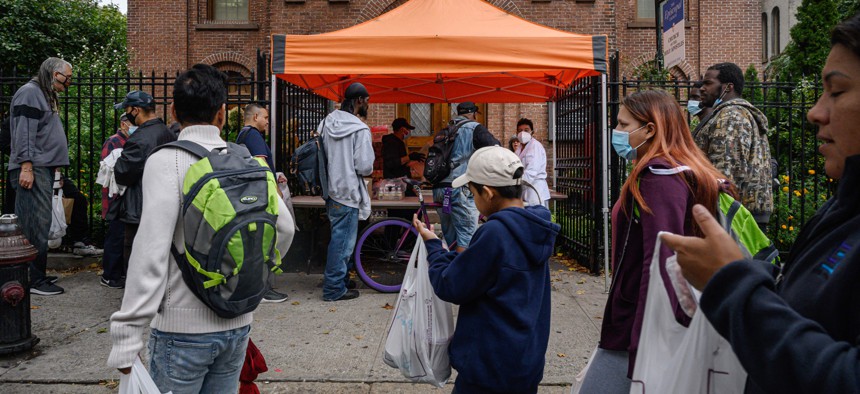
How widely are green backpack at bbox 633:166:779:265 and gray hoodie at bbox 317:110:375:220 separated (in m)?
4.49

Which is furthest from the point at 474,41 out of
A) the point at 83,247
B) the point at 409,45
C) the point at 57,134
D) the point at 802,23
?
the point at 802,23

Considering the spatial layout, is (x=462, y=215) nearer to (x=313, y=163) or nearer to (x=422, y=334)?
(x=313, y=163)

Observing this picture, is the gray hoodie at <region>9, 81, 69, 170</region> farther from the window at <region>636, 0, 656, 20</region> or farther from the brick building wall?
the window at <region>636, 0, 656, 20</region>

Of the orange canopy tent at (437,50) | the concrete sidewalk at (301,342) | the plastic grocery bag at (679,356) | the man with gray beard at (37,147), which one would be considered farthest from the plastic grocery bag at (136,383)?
the orange canopy tent at (437,50)

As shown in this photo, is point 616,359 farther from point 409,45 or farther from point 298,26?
point 298,26

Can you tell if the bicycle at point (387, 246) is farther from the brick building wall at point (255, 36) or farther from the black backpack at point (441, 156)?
the brick building wall at point (255, 36)

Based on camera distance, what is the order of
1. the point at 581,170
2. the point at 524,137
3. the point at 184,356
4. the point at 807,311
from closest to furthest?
the point at 807,311, the point at 184,356, the point at 581,170, the point at 524,137

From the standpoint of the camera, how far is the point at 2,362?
4.75 meters

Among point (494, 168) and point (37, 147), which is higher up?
point (37, 147)

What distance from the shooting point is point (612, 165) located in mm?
8023

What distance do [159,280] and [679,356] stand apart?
1700 millimetres

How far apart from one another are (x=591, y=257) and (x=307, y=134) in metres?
4.56

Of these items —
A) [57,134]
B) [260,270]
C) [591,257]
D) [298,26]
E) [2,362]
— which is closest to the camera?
[260,270]

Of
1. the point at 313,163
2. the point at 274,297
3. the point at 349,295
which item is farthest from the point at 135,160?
the point at 349,295
